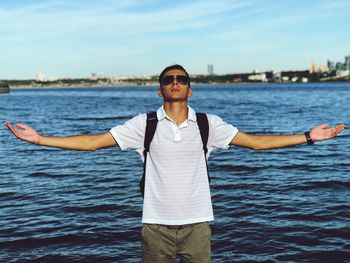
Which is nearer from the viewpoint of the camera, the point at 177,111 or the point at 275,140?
the point at 177,111

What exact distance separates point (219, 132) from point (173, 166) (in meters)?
0.66

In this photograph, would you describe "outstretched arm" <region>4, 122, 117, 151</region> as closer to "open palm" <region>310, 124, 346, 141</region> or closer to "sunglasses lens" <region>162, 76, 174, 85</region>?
"sunglasses lens" <region>162, 76, 174, 85</region>

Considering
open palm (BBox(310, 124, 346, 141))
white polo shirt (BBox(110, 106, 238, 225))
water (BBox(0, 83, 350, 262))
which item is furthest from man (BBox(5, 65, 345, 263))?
water (BBox(0, 83, 350, 262))

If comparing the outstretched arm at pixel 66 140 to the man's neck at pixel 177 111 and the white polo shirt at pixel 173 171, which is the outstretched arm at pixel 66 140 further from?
the man's neck at pixel 177 111

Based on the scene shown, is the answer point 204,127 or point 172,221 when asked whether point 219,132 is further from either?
point 172,221

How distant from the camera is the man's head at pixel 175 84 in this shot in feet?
15.7

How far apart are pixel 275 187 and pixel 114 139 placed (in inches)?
513

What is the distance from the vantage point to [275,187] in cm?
1691

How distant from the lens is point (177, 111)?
186 inches

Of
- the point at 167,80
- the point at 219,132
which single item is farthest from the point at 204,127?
the point at 167,80

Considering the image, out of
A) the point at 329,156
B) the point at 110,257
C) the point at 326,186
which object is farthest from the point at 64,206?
the point at 329,156

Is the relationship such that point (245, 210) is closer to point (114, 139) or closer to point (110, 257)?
point (110, 257)

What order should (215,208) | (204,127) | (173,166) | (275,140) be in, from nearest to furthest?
(173,166) < (204,127) < (275,140) < (215,208)

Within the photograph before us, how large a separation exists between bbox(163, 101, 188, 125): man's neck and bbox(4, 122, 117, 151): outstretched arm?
0.70 m
